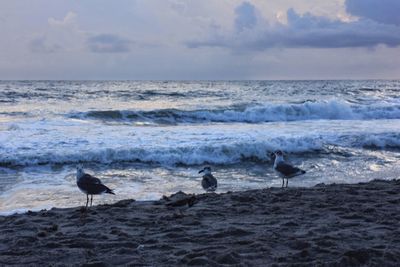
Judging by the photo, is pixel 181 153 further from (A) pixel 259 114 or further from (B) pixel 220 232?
(A) pixel 259 114

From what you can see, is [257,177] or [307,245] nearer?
[307,245]

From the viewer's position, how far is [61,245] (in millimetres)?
4953

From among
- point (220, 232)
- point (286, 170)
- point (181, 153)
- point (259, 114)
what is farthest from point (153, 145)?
point (259, 114)

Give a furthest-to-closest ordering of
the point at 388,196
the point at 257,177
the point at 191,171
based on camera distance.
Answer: the point at 191,171
the point at 257,177
the point at 388,196

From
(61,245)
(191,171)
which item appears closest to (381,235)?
(61,245)

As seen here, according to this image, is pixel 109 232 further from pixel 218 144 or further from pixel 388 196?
pixel 218 144

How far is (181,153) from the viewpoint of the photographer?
13242mm

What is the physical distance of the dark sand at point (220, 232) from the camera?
4.37 meters

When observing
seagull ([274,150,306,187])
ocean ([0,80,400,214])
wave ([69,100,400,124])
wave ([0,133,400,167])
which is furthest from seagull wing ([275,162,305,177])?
wave ([69,100,400,124])

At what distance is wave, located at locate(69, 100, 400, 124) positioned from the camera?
26.2m

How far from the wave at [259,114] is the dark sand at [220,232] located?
739 inches

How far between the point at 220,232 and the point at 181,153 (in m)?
8.04

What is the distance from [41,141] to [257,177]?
288 inches

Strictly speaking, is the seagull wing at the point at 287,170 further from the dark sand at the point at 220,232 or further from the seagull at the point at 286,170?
the dark sand at the point at 220,232
